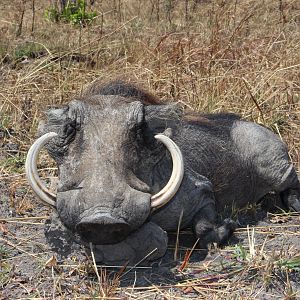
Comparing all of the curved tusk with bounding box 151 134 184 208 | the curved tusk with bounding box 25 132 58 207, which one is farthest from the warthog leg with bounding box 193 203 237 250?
the curved tusk with bounding box 25 132 58 207

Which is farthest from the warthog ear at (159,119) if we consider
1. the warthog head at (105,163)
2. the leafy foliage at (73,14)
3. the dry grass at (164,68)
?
the leafy foliage at (73,14)

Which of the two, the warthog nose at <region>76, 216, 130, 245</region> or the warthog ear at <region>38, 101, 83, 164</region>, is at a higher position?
the warthog ear at <region>38, 101, 83, 164</region>

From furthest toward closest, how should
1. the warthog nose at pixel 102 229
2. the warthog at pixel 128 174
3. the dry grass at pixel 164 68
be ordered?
1. the dry grass at pixel 164 68
2. the warthog at pixel 128 174
3. the warthog nose at pixel 102 229

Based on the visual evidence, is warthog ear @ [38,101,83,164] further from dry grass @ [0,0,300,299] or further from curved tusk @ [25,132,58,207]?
dry grass @ [0,0,300,299]

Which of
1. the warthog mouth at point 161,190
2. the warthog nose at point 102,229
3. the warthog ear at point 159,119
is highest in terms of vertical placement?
the warthog ear at point 159,119

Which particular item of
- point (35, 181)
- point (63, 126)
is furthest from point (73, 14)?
point (35, 181)

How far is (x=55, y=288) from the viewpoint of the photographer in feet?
9.55

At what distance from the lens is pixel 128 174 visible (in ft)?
9.27

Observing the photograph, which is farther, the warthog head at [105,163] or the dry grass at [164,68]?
the dry grass at [164,68]

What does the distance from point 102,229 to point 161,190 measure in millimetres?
313

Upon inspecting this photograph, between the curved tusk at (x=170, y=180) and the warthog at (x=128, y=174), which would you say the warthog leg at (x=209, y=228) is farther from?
the curved tusk at (x=170, y=180)

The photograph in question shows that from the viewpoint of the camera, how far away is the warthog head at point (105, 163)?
2703mm

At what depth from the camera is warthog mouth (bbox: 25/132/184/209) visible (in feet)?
9.23

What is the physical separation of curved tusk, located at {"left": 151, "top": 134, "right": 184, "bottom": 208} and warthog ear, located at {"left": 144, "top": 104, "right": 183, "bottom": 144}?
89mm
